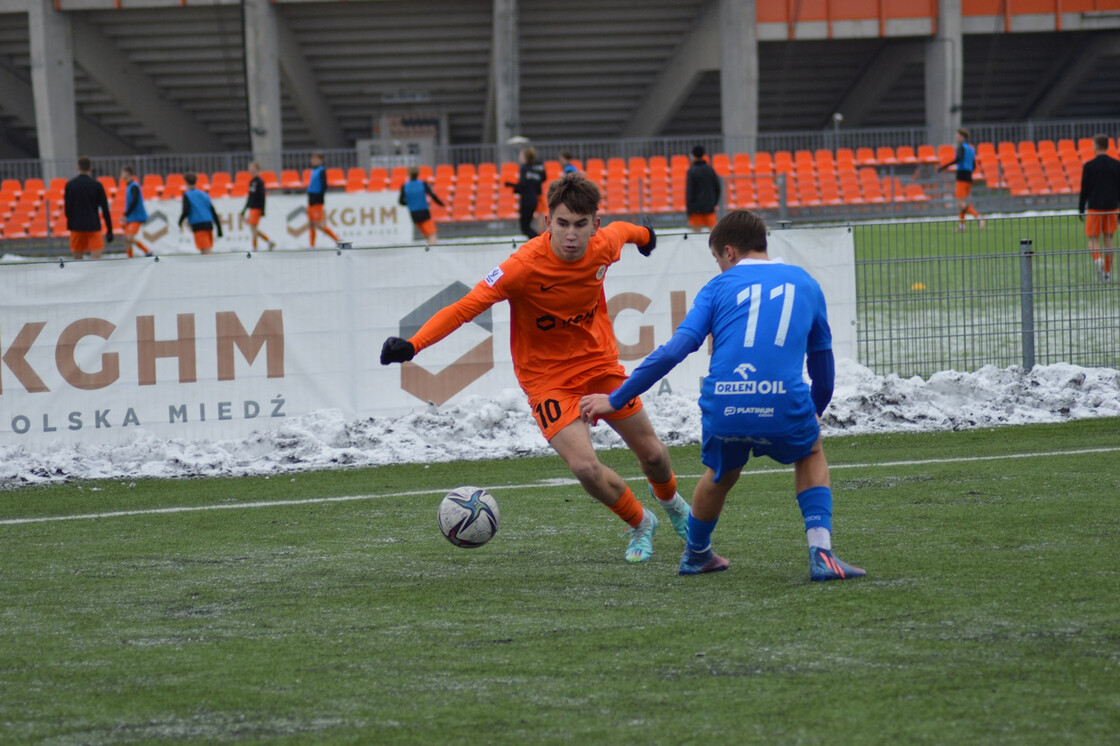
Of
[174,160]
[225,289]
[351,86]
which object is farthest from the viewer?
[351,86]

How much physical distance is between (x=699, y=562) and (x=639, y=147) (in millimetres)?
26729

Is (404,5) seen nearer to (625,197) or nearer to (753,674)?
(625,197)

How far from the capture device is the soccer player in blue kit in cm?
480

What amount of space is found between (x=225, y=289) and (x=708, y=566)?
19.5ft

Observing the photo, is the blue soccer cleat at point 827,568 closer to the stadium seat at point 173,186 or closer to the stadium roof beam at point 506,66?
the stadium seat at point 173,186

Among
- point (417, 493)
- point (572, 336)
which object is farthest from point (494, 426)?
point (572, 336)

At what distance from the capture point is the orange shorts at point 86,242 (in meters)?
20.5

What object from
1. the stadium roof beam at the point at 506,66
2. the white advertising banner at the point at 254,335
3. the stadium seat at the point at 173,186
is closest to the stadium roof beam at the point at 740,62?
the stadium roof beam at the point at 506,66

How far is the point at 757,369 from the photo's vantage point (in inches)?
189

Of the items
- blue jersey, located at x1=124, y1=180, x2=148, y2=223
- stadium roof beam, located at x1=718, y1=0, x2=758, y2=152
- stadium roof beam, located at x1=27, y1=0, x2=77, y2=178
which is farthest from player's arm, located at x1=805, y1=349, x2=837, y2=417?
stadium roof beam, located at x1=27, y1=0, x2=77, y2=178

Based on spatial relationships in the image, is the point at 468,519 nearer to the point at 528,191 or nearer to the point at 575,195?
the point at 575,195

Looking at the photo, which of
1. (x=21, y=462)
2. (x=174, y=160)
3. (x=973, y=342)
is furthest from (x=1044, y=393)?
(x=174, y=160)

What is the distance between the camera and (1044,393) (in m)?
10.3

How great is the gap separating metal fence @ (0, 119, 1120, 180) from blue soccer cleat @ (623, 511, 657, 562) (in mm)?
24645
